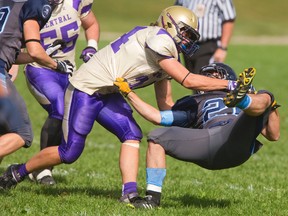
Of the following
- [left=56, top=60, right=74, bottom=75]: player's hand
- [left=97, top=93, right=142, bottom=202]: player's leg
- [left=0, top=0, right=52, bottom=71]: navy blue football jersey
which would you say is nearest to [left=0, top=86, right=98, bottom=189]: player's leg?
[left=97, top=93, right=142, bottom=202]: player's leg

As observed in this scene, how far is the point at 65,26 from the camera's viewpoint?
719cm

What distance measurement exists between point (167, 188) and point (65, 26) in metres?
1.77

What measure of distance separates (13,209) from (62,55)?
2.04m

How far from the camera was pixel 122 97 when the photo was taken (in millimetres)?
6246

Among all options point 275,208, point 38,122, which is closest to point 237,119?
point 275,208

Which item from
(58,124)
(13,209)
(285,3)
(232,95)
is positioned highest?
(232,95)

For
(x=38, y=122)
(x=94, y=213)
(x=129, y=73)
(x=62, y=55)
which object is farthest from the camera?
(x=38, y=122)

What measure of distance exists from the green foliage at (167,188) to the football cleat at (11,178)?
0.08 metres

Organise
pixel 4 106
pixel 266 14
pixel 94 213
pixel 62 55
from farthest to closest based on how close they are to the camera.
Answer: pixel 266 14, pixel 62 55, pixel 94 213, pixel 4 106

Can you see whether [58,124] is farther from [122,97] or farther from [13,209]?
[13,209]

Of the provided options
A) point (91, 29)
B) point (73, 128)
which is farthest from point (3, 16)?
point (91, 29)

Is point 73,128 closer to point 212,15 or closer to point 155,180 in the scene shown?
point 155,180

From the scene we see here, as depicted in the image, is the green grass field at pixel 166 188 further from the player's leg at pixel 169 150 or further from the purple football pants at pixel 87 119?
the purple football pants at pixel 87 119

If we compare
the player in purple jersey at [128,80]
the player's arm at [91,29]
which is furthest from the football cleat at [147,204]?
the player's arm at [91,29]
